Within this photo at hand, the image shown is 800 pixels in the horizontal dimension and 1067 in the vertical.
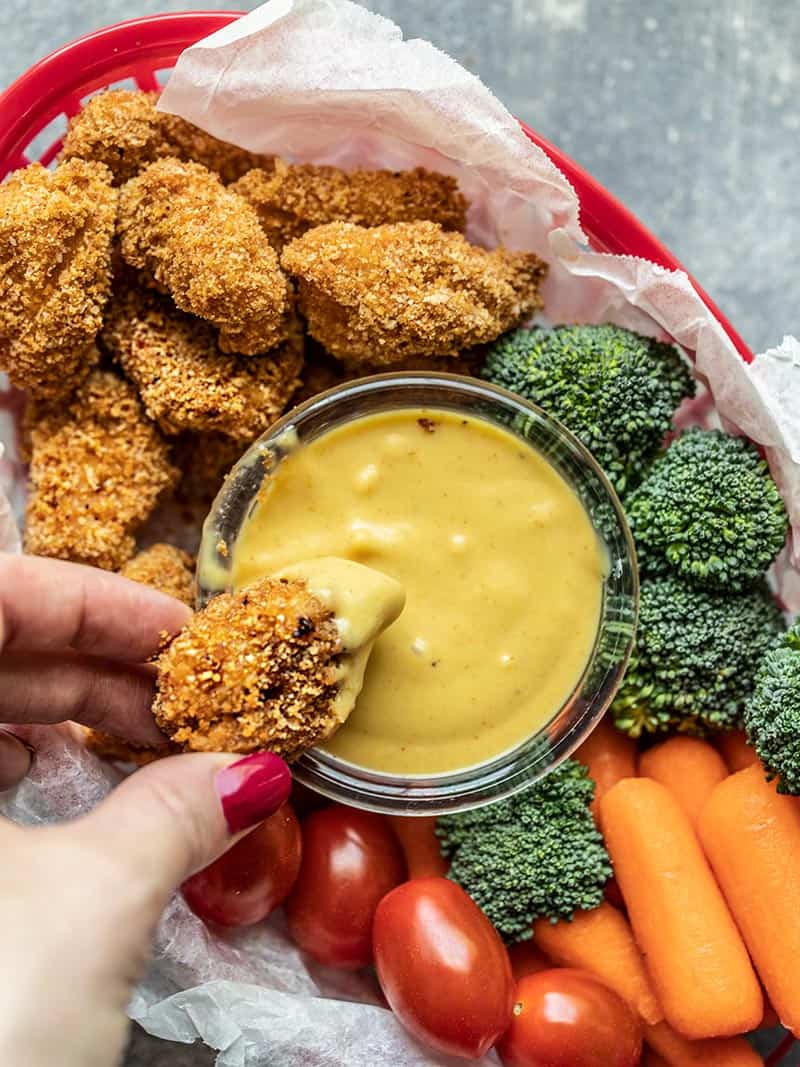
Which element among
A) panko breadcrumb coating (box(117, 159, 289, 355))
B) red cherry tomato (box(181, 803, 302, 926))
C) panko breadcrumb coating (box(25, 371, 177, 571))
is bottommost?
red cherry tomato (box(181, 803, 302, 926))

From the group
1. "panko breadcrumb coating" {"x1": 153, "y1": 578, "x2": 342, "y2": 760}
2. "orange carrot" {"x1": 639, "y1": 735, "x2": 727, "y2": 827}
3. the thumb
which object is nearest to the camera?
the thumb

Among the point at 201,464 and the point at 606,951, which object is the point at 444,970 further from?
the point at 201,464

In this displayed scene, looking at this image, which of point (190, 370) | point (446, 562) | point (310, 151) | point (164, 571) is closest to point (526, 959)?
point (446, 562)

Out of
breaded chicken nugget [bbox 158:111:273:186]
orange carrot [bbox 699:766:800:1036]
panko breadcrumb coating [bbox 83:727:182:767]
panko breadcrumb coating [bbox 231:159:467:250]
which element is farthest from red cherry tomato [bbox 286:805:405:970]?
breaded chicken nugget [bbox 158:111:273:186]

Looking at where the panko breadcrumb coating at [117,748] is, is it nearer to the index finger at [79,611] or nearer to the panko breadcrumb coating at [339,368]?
the index finger at [79,611]

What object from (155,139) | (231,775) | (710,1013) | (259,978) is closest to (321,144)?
(155,139)

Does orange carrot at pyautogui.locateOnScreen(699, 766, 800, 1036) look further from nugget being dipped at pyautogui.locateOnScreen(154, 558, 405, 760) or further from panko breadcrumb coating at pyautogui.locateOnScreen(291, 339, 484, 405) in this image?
panko breadcrumb coating at pyautogui.locateOnScreen(291, 339, 484, 405)
